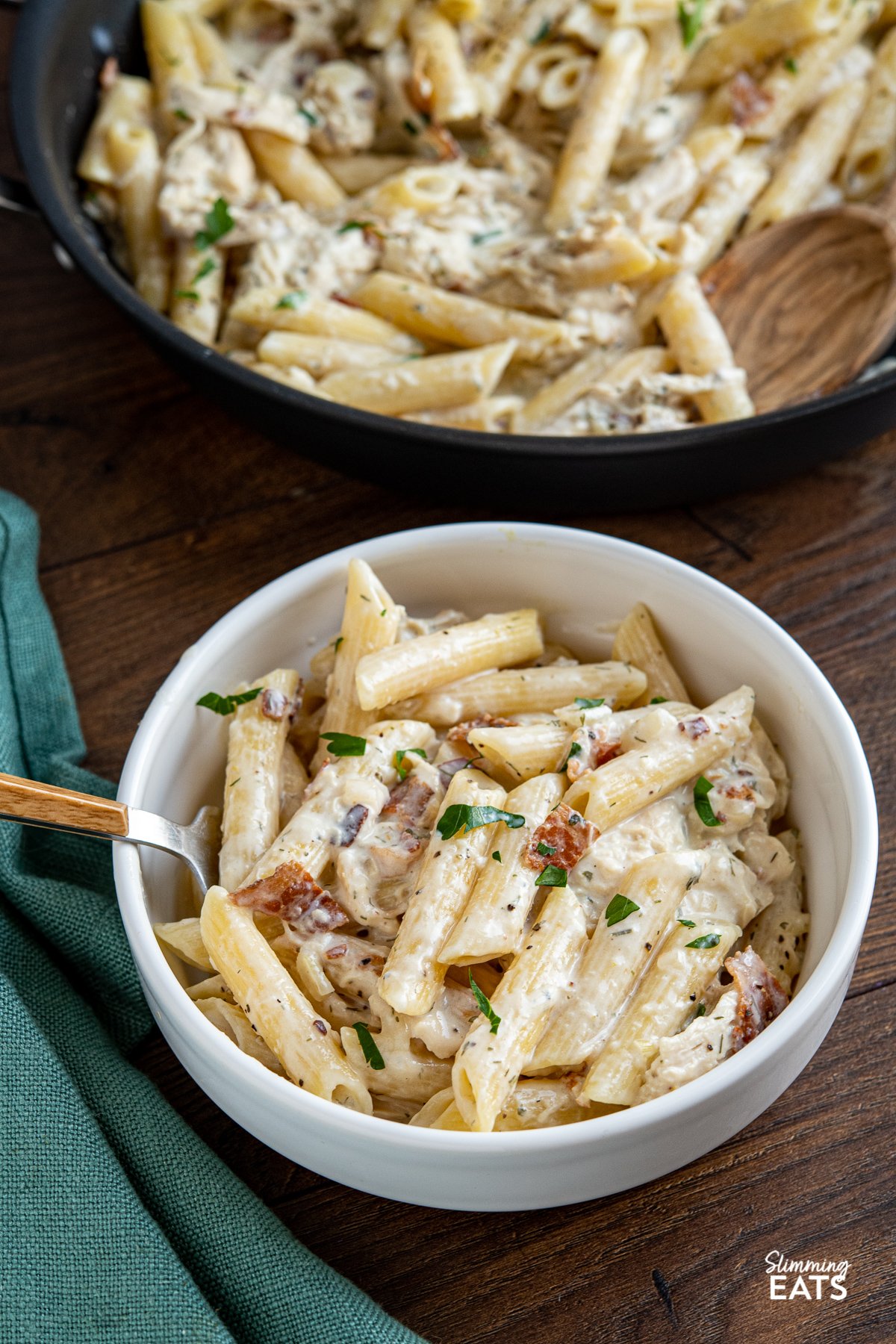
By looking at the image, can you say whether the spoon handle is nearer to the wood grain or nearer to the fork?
the fork

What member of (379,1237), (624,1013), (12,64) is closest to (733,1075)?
(624,1013)

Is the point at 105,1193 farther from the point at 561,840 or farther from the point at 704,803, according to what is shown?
the point at 704,803

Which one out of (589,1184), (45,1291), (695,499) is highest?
(695,499)

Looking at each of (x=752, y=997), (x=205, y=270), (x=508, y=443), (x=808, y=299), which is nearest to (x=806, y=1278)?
(x=752, y=997)

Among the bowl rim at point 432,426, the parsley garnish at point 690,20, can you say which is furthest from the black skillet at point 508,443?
the parsley garnish at point 690,20

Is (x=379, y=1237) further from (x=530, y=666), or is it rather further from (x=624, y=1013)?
(x=530, y=666)

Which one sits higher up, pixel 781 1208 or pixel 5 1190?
pixel 781 1208
